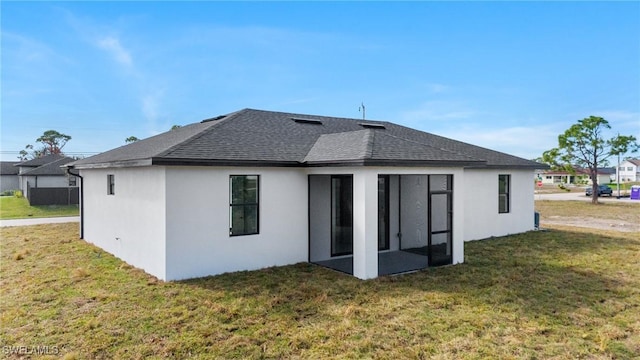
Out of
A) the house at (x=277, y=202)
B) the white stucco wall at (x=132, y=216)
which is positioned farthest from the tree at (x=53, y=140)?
the house at (x=277, y=202)

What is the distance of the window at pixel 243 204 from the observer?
8461mm

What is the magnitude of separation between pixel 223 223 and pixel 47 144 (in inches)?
3185

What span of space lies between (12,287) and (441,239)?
30.7 feet

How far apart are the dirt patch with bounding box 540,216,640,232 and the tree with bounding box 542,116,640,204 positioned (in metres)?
11.5

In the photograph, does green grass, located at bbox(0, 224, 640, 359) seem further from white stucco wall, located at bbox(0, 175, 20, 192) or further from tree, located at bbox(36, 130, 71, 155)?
tree, located at bbox(36, 130, 71, 155)

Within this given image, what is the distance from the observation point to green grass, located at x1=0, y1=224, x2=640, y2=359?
15.5ft

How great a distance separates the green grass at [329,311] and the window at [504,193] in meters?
4.21

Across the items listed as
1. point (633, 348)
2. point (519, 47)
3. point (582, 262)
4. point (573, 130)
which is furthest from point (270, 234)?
point (573, 130)

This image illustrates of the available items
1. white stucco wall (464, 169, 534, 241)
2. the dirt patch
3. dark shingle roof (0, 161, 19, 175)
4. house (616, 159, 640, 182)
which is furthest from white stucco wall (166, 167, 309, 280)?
house (616, 159, 640, 182)

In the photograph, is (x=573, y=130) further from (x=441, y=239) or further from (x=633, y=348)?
(x=633, y=348)

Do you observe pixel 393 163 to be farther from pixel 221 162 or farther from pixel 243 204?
pixel 221 162

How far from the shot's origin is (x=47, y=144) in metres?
71.4

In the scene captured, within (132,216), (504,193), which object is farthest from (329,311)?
(504,193)

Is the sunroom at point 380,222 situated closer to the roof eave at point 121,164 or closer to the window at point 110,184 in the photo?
the roof eave at point 121,164
